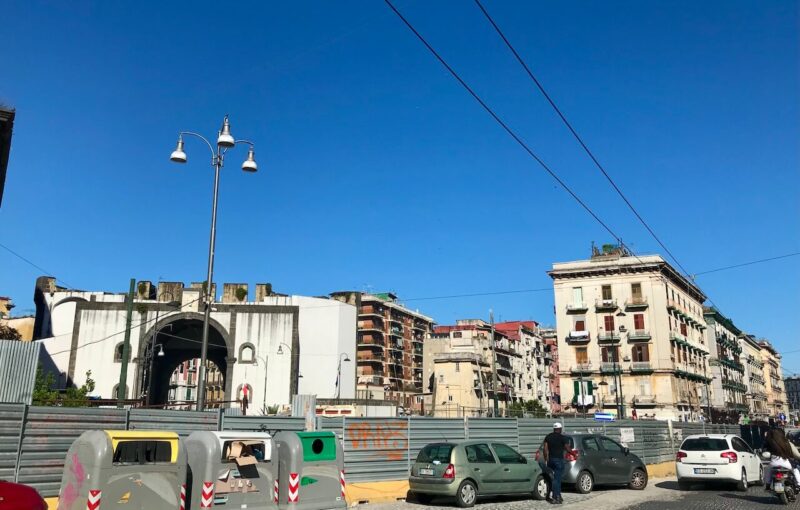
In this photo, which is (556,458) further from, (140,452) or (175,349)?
(175,349)

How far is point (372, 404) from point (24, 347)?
34.6 metres

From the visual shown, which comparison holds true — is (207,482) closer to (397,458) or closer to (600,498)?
(397,458)

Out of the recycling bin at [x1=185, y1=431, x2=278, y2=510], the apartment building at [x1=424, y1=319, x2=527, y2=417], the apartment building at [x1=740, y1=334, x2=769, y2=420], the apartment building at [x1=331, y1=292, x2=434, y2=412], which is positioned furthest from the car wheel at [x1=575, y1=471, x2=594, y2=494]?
the apartment building at [x1=740, y1=334, x2=769, y2=420]

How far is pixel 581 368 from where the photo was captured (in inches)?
2704

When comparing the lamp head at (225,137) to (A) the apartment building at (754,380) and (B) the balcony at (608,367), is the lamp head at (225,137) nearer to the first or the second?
(B) the balcony at (608,367)

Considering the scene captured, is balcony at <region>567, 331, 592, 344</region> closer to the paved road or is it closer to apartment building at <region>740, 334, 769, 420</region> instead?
apartment building at <region>740, 334, 769, 420</region>

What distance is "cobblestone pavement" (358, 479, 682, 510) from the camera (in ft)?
46.4

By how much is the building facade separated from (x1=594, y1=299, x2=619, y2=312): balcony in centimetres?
2903

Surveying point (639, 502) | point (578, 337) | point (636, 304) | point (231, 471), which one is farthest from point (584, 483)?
point (636, 304)

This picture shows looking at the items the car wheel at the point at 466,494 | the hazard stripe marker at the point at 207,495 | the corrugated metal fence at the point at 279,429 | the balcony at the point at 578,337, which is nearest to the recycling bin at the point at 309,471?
the hazard stripe marker at the point at 207,495

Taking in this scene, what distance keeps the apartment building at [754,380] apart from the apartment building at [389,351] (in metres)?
53.8

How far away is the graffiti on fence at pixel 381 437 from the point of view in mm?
16500

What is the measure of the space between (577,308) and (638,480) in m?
54.6

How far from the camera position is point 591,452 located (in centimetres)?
1744
